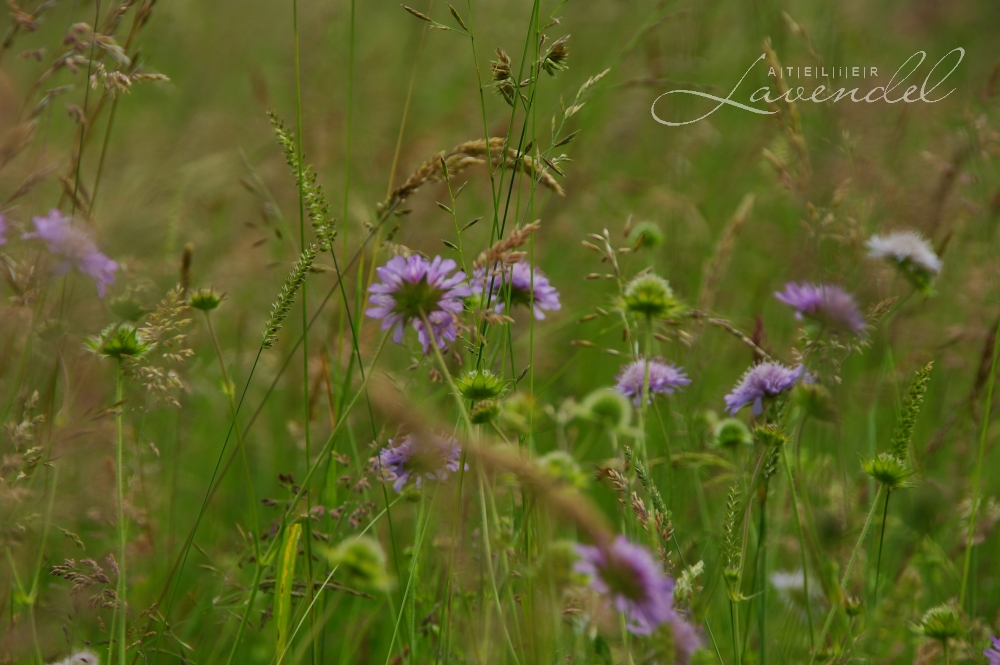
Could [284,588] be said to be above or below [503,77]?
below

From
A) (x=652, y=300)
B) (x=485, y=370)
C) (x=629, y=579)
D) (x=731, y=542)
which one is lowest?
(x=629, y=579)

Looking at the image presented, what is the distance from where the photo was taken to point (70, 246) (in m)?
1.14

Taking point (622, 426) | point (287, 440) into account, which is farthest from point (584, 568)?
point (287, 440)

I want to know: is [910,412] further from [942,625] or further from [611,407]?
[611,407]

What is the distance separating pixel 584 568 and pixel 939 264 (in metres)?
1.17

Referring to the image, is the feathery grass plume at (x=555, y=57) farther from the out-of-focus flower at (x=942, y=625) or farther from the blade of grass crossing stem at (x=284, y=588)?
the out-of-focus flower at (x=942, y=625)

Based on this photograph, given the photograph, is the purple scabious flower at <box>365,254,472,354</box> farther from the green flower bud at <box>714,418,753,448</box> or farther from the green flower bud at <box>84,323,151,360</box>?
the green flower bud at <box>714,418,753,448</box>

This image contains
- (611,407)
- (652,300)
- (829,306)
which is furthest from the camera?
(611,407)

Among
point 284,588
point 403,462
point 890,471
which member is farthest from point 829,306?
point 284,588

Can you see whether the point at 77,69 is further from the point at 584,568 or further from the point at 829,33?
the point at 829,33

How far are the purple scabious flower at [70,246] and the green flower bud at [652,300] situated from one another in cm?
79

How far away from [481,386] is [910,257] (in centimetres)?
95

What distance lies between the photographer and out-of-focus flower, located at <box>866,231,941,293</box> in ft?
5.02

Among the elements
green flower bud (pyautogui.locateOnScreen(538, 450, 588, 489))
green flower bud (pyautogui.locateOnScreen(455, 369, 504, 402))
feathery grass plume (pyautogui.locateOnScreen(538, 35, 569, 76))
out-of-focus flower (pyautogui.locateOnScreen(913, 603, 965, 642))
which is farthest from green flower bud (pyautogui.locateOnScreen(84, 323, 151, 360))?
out-of-focus flower (pyautogui.locateOnScreen(913, 603, 965, 642))
